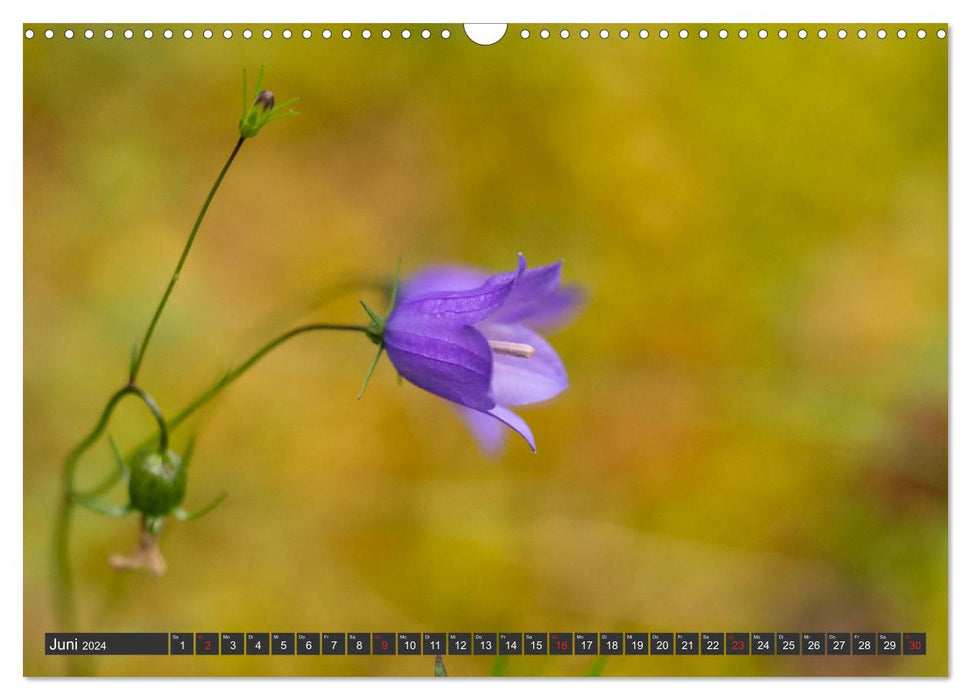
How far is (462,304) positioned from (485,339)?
79mm

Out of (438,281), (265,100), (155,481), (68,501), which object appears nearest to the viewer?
(265,100)

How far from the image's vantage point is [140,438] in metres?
2.68

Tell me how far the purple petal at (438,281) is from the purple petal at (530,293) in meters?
0.09

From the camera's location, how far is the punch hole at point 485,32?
1.79m

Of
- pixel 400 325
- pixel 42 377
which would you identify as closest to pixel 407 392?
pixel 42 377

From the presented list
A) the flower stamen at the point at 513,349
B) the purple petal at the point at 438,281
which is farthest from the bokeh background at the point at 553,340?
the flower stamen at the point at 513,349

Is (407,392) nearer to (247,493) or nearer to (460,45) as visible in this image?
(247,493)

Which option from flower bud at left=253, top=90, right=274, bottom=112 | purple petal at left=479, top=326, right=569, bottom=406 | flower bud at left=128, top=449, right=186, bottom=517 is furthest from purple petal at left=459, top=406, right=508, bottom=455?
flower bud at left=253, top=90, right=274, bottom=112

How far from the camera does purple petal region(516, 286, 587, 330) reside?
5.58 feet

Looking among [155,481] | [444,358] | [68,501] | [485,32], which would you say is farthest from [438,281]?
[68,501]

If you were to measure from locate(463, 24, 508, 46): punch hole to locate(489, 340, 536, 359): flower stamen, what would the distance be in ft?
1.96

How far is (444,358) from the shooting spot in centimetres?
151

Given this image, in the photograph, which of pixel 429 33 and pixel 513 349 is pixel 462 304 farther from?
pixel 429 33

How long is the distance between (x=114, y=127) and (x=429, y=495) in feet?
4.38
